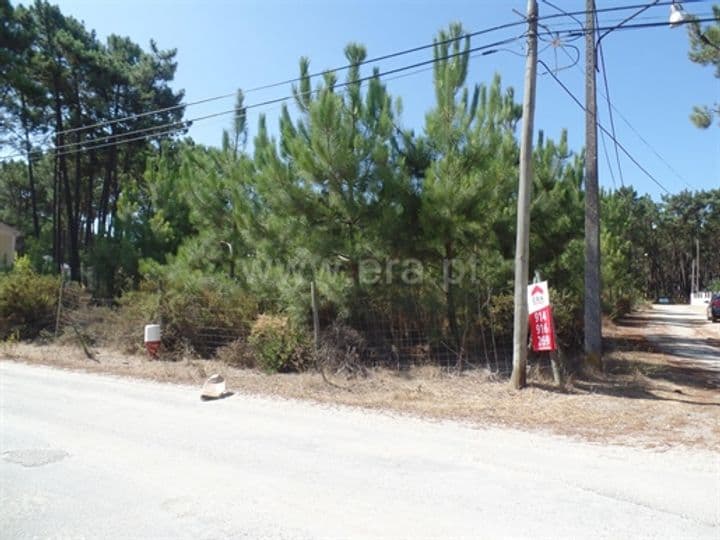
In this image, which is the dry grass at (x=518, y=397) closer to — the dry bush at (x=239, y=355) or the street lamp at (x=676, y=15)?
the dry bush at (x=239, y=355)

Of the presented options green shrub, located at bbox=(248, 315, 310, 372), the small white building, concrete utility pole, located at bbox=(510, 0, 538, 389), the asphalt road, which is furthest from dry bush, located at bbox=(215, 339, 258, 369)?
the small white building

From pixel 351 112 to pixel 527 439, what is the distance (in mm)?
6879

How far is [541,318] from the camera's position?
8820 millimetres

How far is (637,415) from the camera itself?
24.0 ft

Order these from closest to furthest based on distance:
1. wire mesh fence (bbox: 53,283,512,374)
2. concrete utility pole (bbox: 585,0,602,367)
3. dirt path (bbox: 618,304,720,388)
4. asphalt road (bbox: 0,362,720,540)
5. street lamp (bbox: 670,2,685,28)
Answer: asphalt road (bbox: 0,362,720,540) → street lamp (bbox: 670,2,685,28) → wire mesh fence (bbox: 53,283,512,374) → concrete utility pole (bbox: 585,0,602,367) → dirt path (bbox: 618,304,720,388)

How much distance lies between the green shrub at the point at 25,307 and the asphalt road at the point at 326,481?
9.10m

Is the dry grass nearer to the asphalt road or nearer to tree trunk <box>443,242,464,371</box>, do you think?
the asphalt road

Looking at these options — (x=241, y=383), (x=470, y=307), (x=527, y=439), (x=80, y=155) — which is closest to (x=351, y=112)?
(x=470, y=307)

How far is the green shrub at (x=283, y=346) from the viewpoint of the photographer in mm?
10602

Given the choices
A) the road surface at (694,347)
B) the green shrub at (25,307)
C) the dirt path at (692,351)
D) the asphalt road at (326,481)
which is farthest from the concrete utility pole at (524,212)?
the green shrub at (25,307)

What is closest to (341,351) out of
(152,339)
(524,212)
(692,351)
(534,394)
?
(534,394)

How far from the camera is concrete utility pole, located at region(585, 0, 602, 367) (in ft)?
34.4

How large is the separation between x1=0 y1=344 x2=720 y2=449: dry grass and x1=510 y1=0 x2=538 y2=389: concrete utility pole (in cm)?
62

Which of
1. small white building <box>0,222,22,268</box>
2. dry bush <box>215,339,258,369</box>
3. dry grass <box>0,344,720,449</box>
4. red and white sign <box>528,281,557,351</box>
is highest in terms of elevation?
small white building <box>0,222,22,268</box>
